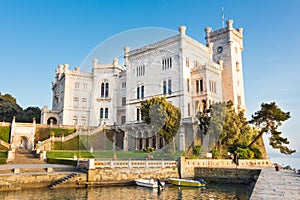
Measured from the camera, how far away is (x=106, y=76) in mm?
50250

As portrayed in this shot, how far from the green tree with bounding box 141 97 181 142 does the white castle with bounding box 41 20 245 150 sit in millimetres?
5087

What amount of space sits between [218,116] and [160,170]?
1038 centimetres

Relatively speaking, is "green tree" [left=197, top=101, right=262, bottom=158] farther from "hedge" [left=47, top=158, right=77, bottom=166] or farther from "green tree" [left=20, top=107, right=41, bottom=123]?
"green tree" [left=20, top=107, right=41, bottom=123]

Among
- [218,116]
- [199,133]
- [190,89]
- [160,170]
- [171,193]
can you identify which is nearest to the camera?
[171,193]

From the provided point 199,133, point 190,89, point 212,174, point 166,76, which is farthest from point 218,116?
point 166,76

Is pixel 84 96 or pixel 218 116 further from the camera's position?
pixel 84 96

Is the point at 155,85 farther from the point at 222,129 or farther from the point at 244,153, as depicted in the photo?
the point at 244,153

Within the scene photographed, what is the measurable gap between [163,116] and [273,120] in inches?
593

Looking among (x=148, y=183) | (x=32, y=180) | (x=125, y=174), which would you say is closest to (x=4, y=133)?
(x=32, y=180)

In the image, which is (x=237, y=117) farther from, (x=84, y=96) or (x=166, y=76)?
(x=84, y=96)

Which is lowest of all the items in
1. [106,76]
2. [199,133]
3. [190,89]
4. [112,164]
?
[112,164]

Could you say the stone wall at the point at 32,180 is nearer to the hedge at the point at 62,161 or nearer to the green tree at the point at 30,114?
the hedge at the point at 62,161

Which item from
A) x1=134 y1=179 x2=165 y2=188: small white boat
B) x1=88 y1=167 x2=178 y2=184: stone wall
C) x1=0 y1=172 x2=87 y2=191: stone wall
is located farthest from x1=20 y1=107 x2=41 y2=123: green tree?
x1=134 y1=179 x2=165 y2=188: small white boat

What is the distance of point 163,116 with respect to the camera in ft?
91.5
